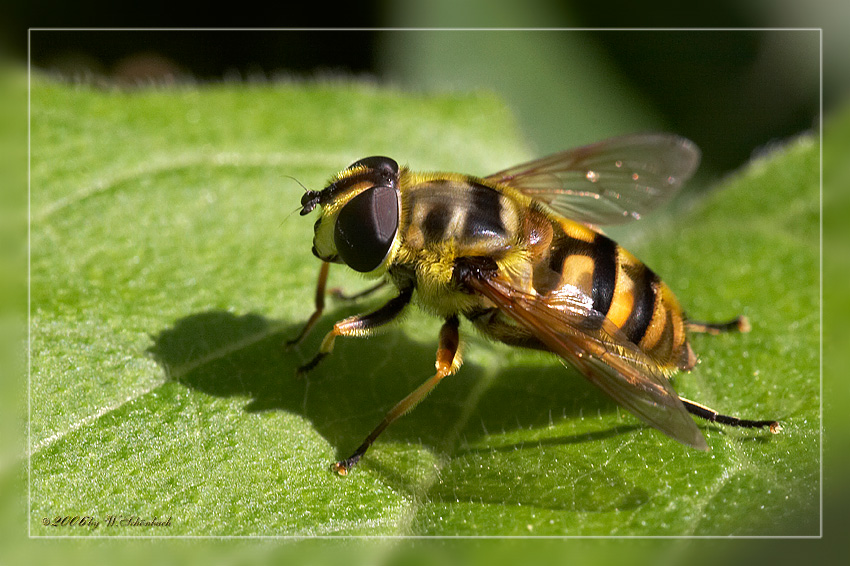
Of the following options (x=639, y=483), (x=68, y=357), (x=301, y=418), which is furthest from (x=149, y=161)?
(x=639, y=483)

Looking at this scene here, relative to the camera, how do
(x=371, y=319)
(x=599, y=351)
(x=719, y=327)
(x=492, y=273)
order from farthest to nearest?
(x=719, y=327)
(x=371, y=319)
(x=492, y=273)
(x=599, y=351)

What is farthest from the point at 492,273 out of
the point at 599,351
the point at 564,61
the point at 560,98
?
the point at 564,61

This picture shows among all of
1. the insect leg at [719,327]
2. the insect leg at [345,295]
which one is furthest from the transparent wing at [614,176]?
the insect leg at [345,295]

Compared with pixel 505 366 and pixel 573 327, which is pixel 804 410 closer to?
pixel 573 327

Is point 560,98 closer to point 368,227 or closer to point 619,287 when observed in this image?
point 619,287

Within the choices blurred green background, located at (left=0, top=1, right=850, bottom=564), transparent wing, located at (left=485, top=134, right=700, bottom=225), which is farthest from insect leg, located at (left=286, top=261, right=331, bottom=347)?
blurred green background, located at (left=0, top=1, right=850, bottom=564)

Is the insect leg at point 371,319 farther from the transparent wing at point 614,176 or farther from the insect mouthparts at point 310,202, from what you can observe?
the transparent wing at point 614,176
